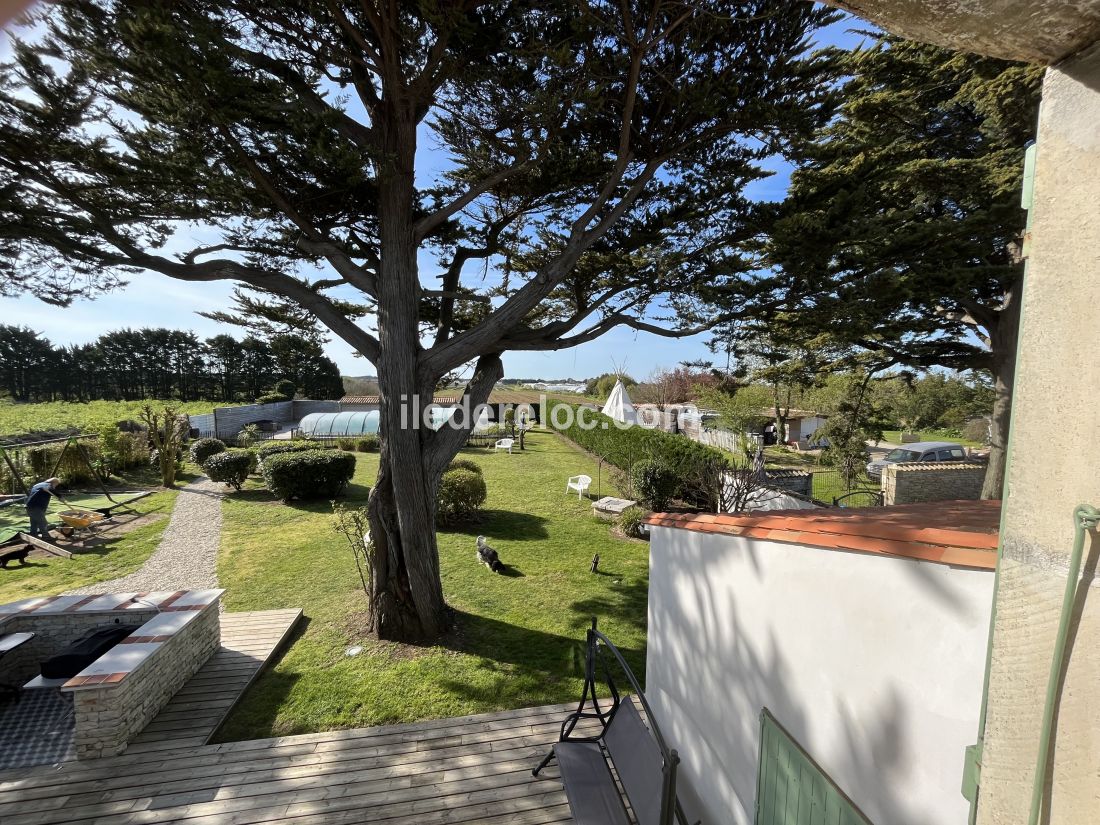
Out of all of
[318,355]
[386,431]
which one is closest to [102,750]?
[386,431]

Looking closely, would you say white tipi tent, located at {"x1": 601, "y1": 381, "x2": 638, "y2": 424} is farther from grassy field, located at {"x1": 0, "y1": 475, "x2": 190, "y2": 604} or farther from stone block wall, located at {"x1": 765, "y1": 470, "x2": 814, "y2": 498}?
grassy field, located at {"x1": 0, "y1": 475, "x2": 190, "y2": 604}

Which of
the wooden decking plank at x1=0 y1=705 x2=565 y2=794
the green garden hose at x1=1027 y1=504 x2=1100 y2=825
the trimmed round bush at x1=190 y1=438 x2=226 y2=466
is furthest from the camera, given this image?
the trimmed round bush at x1=190 y1=438 x2=226 y2=466

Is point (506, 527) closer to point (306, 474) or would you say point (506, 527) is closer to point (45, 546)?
point (306, 474)

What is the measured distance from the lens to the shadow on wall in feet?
6.08

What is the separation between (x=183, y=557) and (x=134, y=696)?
627 cm

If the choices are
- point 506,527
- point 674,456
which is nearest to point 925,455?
point 674,456

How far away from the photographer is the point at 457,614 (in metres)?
6.86

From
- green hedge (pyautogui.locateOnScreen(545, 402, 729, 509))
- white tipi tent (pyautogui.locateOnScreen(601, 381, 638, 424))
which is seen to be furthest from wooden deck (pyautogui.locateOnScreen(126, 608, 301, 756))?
white tipi tent (pyautogui.locateOnScreen(601, 381, 638, 424))

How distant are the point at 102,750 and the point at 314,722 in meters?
1.75

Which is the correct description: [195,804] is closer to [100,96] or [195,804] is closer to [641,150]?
[100,96]

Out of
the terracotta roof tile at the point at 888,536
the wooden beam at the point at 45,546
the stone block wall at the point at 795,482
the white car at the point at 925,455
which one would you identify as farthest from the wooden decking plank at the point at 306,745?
the white car at the point at 925,455

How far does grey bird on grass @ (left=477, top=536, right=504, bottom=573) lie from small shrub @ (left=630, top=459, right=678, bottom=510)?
5409 millimetres

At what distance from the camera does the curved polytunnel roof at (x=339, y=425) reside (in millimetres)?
25656

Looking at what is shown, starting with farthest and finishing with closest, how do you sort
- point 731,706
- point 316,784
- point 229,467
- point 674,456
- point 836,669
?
point 229,467
point 674,456
point 316,784
point 731,706
point 836,669
